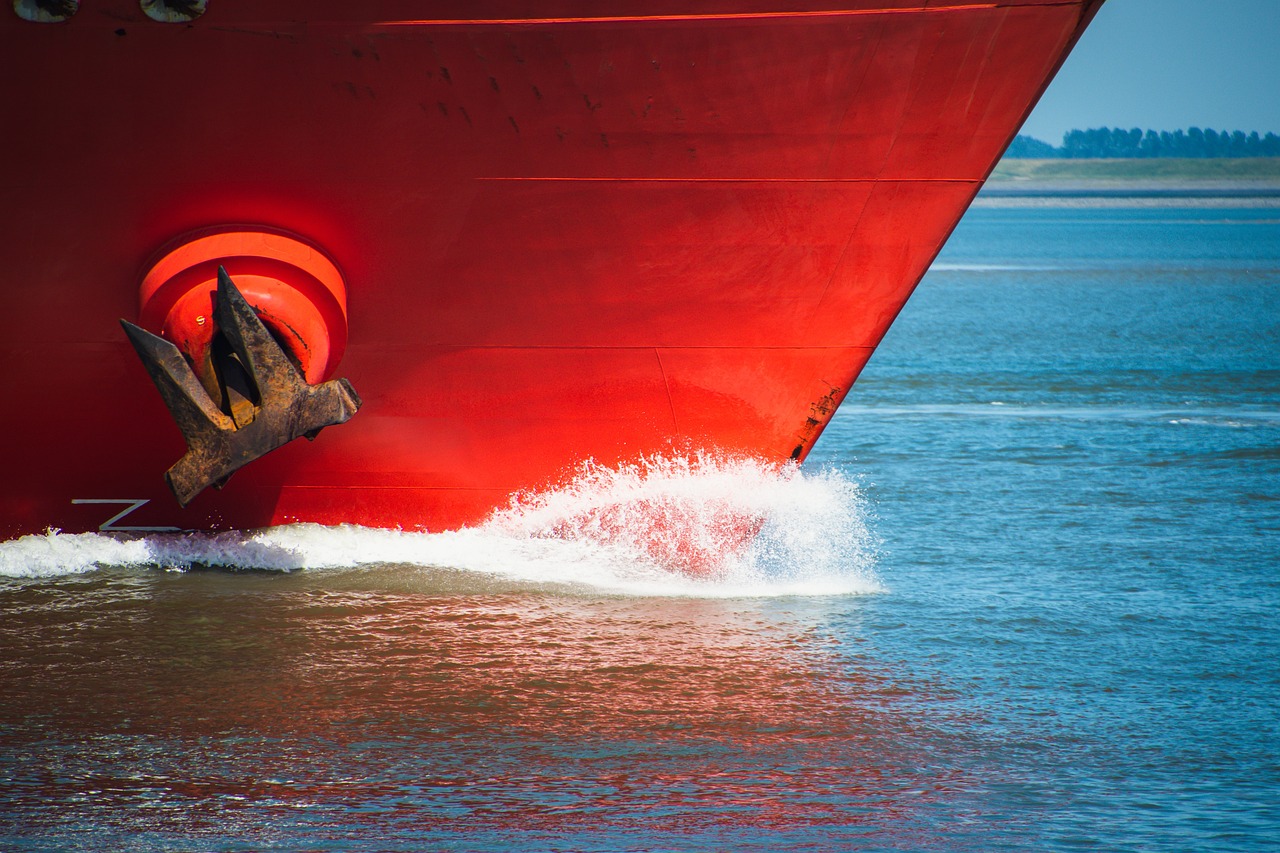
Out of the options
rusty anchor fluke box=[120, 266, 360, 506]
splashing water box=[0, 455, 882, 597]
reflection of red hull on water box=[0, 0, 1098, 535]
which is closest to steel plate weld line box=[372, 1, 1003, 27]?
reflection of red hull on water box=[0, 0, 1098, 535]

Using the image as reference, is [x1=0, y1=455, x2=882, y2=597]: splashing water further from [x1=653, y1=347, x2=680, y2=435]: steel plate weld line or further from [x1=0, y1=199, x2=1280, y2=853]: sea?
[x1=653, y1=347, x2=680, y2=435]: steel plate weld line

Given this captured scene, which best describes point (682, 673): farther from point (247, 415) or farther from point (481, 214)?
point (481, 214)

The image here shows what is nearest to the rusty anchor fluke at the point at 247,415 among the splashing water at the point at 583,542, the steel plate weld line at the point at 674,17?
the splashing water at the point at 583,542

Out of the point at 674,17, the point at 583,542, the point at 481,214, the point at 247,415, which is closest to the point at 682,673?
the point at 583,542

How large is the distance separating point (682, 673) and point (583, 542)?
4.93 ft

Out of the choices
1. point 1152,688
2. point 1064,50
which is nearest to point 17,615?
point 1152,688

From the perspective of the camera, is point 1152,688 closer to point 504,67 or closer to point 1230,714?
point 1230,714

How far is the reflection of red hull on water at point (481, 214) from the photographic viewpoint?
4.67m

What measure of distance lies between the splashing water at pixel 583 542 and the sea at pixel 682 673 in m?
0.02

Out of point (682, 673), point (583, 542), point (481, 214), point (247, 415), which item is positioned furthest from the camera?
point (583, 542)

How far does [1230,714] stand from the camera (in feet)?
13.1

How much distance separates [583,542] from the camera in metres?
5.70

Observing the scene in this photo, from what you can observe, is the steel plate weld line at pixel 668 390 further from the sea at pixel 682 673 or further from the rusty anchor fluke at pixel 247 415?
the rusty anchor fluke at pixel 247 415

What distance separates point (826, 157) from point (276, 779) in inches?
119
